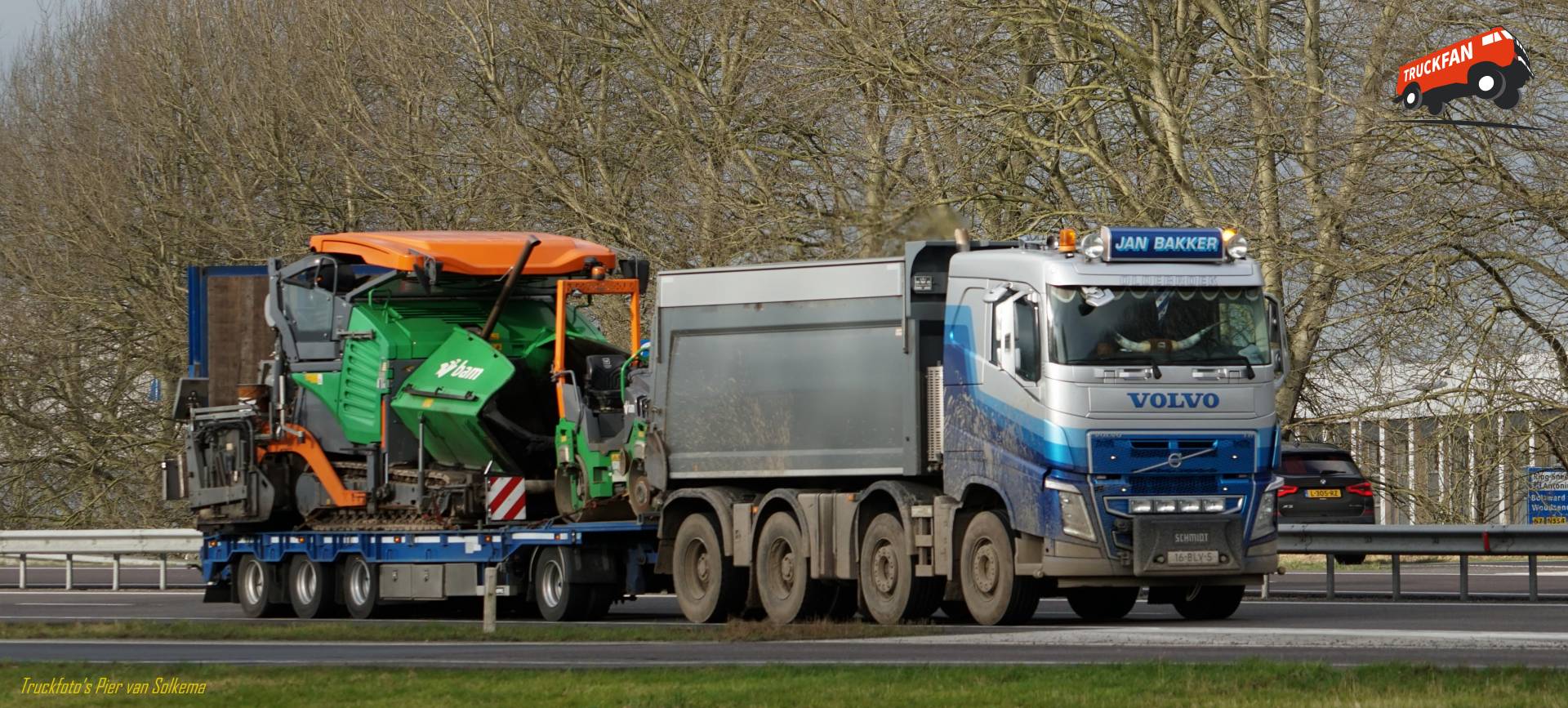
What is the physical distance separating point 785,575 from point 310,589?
20.9 feet

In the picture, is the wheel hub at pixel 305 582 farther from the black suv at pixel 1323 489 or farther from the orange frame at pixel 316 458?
the black suv at pixel 1323 489

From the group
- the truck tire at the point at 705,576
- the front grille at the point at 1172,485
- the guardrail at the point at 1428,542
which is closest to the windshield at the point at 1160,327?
the front grille at the point at 1172,485

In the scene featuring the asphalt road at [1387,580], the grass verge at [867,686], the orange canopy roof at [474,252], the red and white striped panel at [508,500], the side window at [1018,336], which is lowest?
the asphalt road at [1387,580]

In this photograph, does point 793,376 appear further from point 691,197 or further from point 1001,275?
point 691,197

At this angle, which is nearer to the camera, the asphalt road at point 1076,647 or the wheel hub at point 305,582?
the asphalt road at point 1076,647

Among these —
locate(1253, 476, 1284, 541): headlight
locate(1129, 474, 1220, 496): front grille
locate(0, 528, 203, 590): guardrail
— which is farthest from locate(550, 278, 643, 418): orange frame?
locate(0, 528, 203, 590): guardrail

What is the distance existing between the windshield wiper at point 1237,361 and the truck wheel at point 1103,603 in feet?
8.29

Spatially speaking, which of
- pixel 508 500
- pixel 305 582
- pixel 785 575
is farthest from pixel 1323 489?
pixel 305 582

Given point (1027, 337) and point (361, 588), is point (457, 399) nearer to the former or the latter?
point (361, 588)

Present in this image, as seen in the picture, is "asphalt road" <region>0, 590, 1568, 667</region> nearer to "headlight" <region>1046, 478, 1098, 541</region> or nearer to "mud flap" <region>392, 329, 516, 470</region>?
"headlight" <region>1046, 478, 1098, 541</region>

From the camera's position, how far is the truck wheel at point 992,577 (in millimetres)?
18062

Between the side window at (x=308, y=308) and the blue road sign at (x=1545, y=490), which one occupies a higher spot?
the side window at (x=308, y=308)

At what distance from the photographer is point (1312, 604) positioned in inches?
840

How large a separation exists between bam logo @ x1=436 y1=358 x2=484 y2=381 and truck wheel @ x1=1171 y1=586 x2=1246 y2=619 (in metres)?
7.00
